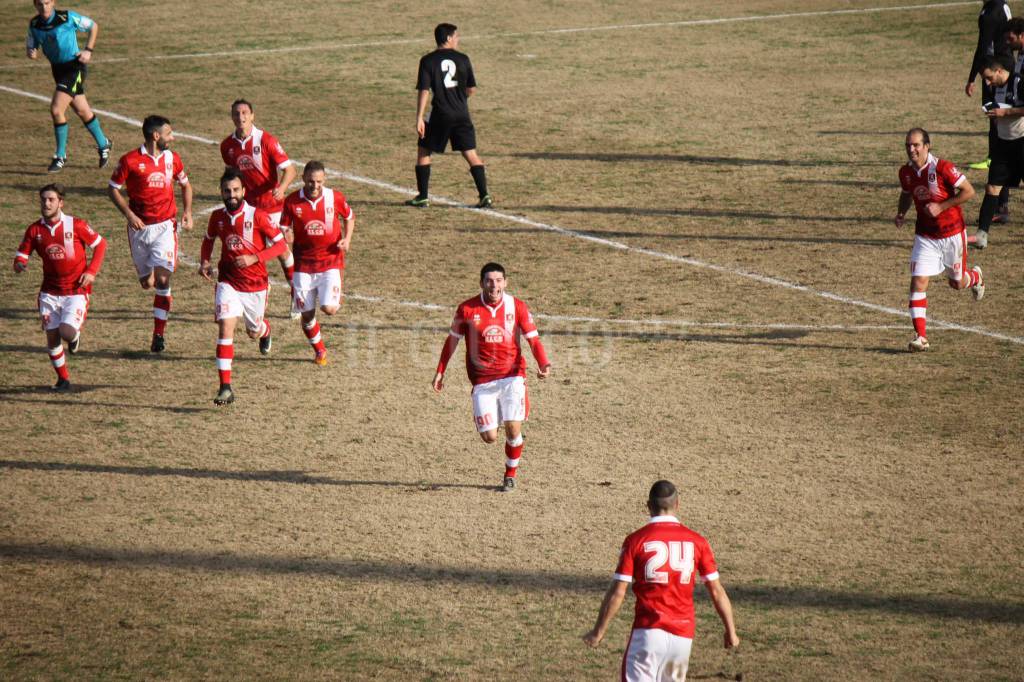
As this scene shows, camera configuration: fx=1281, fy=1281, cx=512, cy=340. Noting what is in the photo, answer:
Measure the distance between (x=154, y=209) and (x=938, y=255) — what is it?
358 inches

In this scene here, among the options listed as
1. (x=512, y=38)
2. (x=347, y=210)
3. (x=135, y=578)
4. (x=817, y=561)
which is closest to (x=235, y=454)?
(x=135, y=578)

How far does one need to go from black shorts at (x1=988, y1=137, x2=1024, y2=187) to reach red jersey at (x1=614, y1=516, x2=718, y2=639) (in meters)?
11.8

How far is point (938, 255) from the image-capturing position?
48.0 feet

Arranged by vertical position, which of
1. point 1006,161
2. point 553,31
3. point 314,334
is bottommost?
point 314,334

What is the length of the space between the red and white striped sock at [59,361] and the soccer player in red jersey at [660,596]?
27.3 ft

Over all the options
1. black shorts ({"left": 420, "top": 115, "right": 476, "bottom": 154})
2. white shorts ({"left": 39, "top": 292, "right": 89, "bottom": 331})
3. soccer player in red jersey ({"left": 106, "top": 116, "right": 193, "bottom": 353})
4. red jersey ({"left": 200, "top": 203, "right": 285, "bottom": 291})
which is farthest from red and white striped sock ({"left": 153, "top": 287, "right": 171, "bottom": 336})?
black shorts ({"left": 420, "top": 115, "right": 476, "bottom": 154})

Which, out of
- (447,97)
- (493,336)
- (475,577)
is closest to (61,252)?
(493,336)

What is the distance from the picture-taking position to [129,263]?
18.3 meters

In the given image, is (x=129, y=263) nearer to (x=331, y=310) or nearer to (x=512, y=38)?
(x=331, y=310)

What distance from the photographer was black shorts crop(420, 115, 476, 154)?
1962cm

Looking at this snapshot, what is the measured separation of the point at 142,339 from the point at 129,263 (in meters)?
3.15

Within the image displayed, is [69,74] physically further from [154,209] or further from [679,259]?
[679,259]

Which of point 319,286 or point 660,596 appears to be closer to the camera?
point 660,596

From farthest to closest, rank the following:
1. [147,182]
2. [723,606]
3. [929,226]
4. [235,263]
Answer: [147,182] < [929,226] < [235,263] < [723,606]
